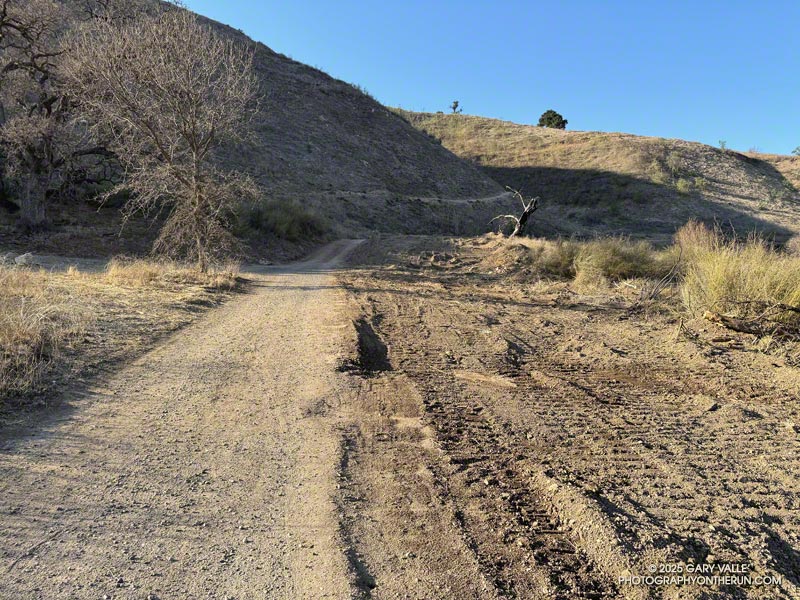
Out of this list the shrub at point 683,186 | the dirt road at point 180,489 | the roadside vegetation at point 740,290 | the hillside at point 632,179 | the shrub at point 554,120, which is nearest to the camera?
the dirt road at point 180,489

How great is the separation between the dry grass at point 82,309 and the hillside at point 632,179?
30045mm

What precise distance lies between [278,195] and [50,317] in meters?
24.7

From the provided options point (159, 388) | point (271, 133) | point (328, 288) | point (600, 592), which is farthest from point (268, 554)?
point (271, 133)

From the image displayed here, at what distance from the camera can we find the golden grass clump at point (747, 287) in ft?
24.0

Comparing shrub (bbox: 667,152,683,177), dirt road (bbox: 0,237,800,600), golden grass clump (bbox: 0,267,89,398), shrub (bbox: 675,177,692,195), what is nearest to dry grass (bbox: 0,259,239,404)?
golden grass clump (bbox: 0,267,89,398)

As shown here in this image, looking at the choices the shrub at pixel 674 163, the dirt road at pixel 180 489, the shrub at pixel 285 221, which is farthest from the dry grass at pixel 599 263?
the shrub at pixel 674 163

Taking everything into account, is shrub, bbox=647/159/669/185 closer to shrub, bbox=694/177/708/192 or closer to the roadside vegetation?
shrub, bbox=694/177/708/192

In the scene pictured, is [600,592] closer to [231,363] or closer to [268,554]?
[268,554]

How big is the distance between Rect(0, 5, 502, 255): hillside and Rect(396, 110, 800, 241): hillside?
27.7 ft

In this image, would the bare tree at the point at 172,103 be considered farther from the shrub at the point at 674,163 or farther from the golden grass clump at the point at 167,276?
the shrub at the point at 674,163

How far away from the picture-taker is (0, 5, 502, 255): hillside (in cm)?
2142

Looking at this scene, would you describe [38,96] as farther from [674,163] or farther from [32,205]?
[674,163]

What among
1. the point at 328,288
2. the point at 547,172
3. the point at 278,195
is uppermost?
the point at 547,172

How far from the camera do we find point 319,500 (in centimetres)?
326
